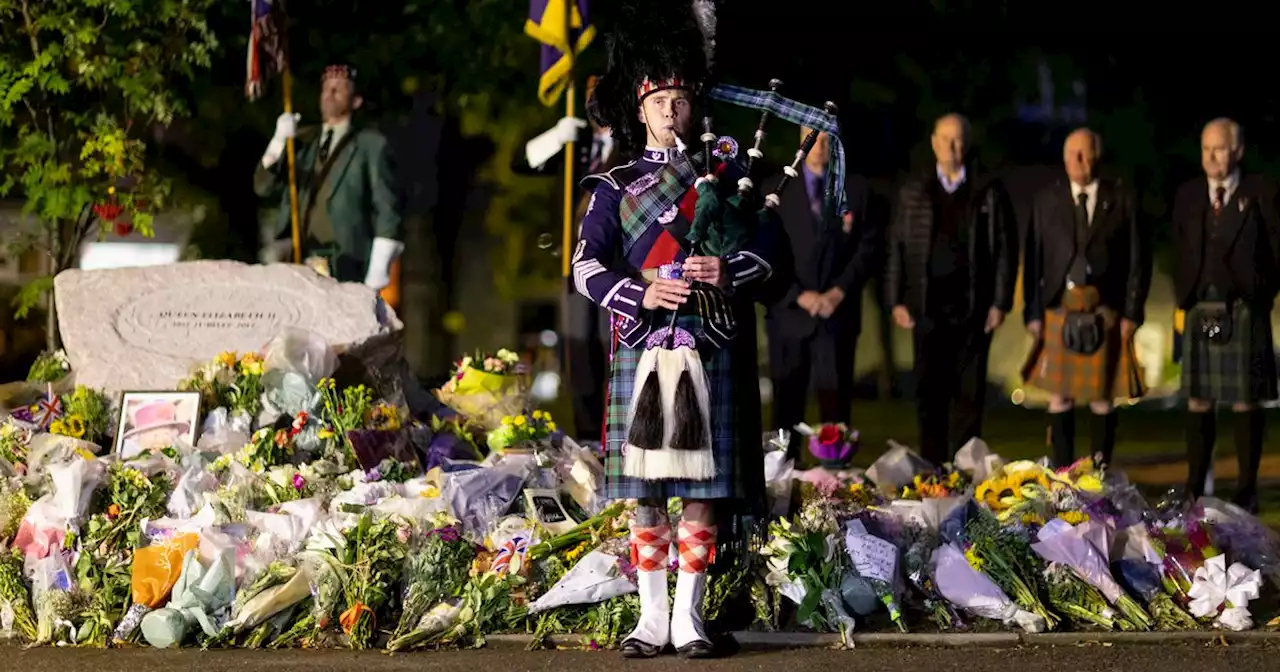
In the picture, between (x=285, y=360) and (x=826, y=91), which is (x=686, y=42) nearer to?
(x=285, y=360)

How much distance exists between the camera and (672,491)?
6375 millimetres

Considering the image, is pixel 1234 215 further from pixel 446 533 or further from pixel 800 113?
pixel 446 533

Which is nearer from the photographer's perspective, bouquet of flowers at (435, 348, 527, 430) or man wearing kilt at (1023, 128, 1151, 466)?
bouquet of flowers at (435, 348, 527, 430)

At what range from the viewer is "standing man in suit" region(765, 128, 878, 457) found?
411 inches

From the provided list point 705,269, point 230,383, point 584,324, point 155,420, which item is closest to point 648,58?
point 705,269

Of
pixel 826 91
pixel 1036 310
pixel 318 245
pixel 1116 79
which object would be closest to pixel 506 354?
pixel 318 245

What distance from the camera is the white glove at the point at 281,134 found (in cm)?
1142

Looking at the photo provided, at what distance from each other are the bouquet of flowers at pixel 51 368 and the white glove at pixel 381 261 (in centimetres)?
194

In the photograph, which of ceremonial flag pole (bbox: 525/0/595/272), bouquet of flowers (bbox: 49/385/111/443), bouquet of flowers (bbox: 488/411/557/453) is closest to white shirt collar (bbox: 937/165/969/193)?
ceremonial flag pole (bbox: 525/0/595/272)

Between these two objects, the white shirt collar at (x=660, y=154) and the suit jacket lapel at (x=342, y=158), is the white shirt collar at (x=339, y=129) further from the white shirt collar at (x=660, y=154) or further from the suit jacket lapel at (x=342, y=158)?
the white shirt collar at (x=660, y=154)

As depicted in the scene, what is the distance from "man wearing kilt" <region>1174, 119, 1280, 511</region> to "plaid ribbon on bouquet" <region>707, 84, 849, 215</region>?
389 cm

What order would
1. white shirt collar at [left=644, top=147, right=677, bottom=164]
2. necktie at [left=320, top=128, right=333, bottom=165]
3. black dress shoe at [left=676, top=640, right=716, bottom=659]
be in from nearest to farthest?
black dress shoe at [left=676, top=640, right=716, bottom=659], white shirt collar at [left=644, top=147, right=677, bottom=164], necktie at [left=320, top=128, right=333, bottom=165]

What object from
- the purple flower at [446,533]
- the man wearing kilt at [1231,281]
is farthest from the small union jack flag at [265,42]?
the man wearing kilt at [1231,281]

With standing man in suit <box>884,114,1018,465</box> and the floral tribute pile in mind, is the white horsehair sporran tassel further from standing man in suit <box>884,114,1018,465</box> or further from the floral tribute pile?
standing man in suit <box>884,114,1018,465</box>
